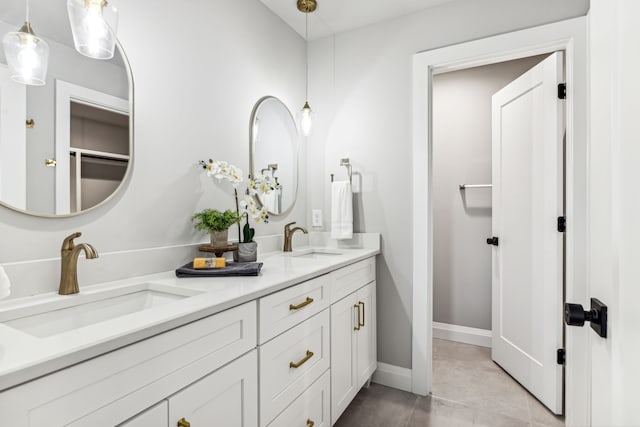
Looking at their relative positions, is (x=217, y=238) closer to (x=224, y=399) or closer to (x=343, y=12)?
(x=224, y=399)

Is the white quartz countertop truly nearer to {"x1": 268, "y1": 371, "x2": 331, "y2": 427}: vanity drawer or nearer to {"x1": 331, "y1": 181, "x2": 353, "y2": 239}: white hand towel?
{"x1": 268, "y1": 371, "x2": 331, "y2": 427}: vanity drawer

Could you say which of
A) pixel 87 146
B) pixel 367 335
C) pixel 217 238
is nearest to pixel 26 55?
pixel 87 146

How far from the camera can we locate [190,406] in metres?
0.91

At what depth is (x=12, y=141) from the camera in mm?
1068

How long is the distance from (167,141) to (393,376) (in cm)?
198

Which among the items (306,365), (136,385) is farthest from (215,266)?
(136,385)

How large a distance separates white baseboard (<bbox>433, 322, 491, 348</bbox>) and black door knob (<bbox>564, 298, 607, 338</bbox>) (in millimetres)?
2491

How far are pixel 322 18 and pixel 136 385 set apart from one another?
7.82 feet

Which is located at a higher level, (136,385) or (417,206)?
(417,206)

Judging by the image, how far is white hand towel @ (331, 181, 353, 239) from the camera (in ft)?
7.77

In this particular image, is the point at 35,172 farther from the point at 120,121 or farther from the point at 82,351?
the point at 82,351

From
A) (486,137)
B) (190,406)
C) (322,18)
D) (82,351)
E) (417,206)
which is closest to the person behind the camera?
(82,351)

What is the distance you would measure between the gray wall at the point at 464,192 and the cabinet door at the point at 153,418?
2.72 m

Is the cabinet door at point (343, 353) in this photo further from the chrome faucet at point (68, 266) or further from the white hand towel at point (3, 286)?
the white hand towel at point (3, 286)
